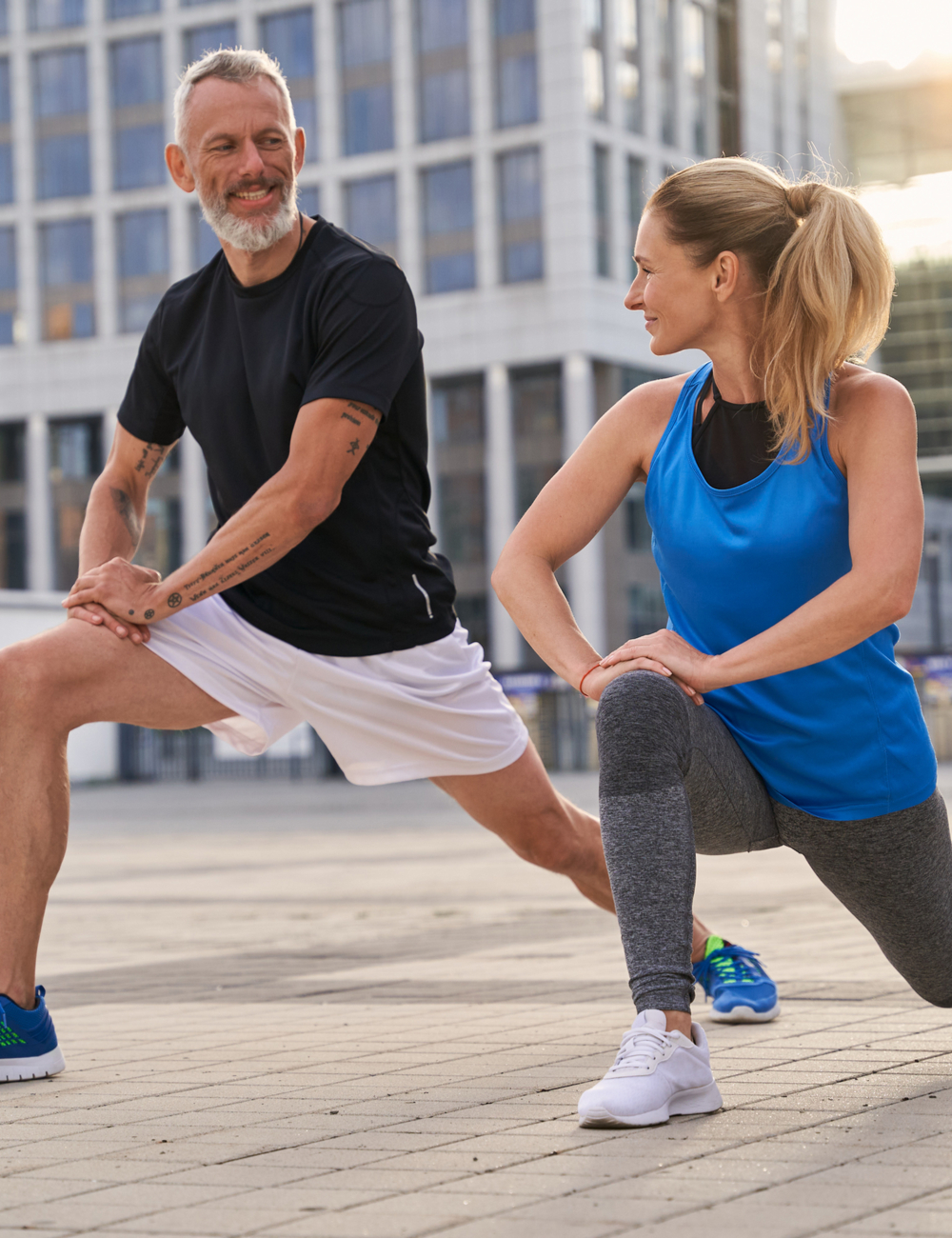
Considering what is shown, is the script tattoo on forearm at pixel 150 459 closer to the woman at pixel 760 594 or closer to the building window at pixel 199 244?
the woman at pixel 760 594

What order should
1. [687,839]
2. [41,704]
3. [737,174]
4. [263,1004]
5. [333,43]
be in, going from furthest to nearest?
1. [333,43]
2. [263,1004]
3. [41,704]
4. [737,174]
5. [687,839]

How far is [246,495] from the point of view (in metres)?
4.49

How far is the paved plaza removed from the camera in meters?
2.62

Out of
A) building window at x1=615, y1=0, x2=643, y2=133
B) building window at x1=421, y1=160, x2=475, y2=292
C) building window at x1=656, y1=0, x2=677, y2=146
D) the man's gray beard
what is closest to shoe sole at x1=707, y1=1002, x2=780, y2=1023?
the man's gray beard

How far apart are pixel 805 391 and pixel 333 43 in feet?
158

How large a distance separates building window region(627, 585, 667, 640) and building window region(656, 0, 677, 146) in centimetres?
1184

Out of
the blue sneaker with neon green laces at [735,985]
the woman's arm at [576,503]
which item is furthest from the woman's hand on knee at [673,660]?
the blue sneaker with neon green laces at [735,985]

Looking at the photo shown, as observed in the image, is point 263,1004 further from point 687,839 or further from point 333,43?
point 333,43

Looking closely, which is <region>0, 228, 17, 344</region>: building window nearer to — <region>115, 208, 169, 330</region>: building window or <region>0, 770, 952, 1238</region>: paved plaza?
<region>115, 208, 169, 330</region>: building window

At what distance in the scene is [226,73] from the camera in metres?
4.42

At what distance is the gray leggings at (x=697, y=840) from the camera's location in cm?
320

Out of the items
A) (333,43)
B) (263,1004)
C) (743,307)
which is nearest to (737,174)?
(743,307)

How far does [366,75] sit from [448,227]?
15.7 ft

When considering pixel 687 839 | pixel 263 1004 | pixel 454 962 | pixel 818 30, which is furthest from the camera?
pixel 818 30
